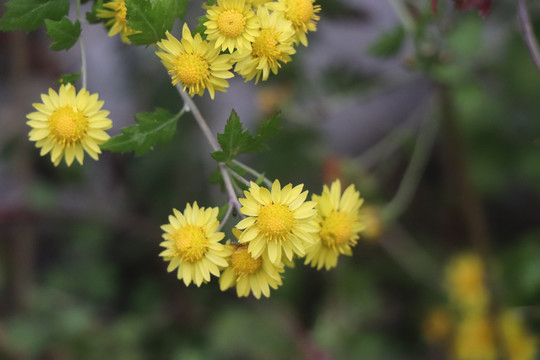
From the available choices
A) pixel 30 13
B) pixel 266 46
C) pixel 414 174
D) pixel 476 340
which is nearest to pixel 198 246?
pixel 266 46

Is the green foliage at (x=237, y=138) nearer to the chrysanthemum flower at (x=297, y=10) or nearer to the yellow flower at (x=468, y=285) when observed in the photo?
the chrysanthemum flower at (x=297, y=10)

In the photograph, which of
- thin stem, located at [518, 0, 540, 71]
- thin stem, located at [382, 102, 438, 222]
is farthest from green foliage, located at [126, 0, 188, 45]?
thin stem, located at [382, 102, 438, 222]

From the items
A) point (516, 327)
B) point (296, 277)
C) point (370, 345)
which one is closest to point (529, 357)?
point (516, 327)

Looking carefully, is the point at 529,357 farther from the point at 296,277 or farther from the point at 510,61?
the point at 510,61

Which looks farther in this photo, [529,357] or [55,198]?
[55,198]

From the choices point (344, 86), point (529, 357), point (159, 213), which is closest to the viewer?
point (529, 357)

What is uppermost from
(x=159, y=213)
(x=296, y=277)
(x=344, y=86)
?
(x=344, y=86)

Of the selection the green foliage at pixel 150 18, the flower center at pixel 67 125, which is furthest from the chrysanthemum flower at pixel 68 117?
the green foliage at pixel 150 18

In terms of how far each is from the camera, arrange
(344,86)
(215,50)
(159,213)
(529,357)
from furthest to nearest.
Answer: (159,213) < (344,86) < (529,357) < (215,50)
